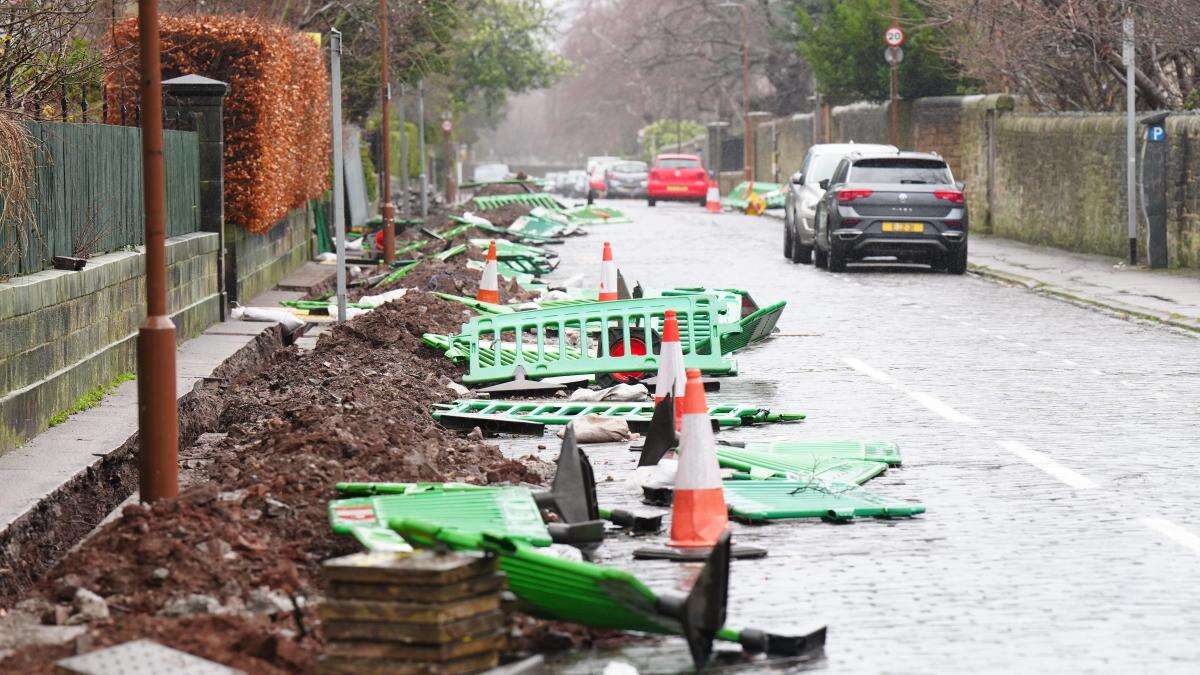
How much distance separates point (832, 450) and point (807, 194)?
20.5 meters

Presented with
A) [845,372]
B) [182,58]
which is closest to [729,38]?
Answer: [182,58]

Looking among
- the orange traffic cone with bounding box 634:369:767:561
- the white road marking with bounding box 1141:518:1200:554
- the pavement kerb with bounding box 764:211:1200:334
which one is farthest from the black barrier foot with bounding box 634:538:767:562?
the pavement kerb with bounding box 764:211:1200:334

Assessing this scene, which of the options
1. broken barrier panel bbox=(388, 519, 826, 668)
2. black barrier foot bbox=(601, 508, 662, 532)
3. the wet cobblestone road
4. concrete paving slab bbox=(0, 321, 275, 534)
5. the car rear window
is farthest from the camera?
the car rear window

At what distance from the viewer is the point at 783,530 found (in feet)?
28.1

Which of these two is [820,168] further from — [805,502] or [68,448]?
[805,502]

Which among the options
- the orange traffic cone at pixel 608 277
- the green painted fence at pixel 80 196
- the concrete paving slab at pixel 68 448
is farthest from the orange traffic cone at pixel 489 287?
the concrete paving slab at pixel 68 448

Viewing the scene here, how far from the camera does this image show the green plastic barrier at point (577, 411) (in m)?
11.9

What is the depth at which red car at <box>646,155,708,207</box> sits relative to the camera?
204 ft

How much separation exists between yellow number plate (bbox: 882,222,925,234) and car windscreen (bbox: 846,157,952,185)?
0.62 m

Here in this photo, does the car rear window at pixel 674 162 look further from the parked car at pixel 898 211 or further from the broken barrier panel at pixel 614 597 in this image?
the broken barrier panel at pixel 614 597

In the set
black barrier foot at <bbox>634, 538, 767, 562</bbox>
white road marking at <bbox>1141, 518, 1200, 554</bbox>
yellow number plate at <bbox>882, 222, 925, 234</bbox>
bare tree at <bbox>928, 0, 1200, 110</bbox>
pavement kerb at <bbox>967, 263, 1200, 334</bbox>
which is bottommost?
white road marking at <bbox>1141, 518, 1200, 554</bbox>

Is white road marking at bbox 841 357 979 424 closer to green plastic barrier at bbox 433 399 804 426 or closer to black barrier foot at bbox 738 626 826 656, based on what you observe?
green plastic barrier at bbox 433 399 804 426

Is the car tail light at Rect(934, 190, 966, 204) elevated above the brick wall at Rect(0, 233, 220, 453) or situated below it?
above

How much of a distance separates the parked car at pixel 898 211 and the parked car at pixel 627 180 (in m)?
45.2
